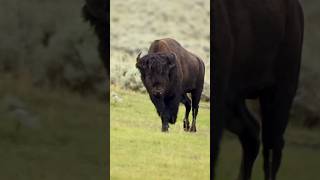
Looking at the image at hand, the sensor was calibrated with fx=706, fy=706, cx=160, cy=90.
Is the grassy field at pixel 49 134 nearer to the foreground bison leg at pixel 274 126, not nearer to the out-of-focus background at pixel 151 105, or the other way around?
the out-of-focus background at pixel 151 105

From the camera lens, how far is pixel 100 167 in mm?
5680

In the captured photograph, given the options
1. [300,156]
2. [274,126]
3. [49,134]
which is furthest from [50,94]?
[300,156]

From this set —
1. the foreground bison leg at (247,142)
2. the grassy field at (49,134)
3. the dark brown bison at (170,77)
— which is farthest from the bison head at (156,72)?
the foreground bison leg at (247,142)

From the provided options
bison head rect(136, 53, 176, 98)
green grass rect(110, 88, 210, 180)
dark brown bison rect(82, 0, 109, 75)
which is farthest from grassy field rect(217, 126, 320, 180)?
dark brown bison rect(82, 0, 109, 75)

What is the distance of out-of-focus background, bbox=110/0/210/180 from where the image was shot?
5.55 m

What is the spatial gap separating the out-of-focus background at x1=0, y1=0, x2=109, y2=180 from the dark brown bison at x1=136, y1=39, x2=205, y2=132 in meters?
0.39

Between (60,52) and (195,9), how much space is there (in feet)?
3.74

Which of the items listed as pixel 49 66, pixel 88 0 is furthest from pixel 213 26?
pixel 49 66

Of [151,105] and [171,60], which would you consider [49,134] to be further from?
[171,60]

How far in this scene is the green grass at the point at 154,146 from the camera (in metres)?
5.56

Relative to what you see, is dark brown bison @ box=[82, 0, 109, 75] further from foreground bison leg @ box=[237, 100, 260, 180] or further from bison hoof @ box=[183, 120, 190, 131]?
foreground bison leg @ box=[237, 100, 260, 180]

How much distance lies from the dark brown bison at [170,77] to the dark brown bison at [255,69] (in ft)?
0.53

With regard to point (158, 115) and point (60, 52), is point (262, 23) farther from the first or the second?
point (60, 52)

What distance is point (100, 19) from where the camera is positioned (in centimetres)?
561
